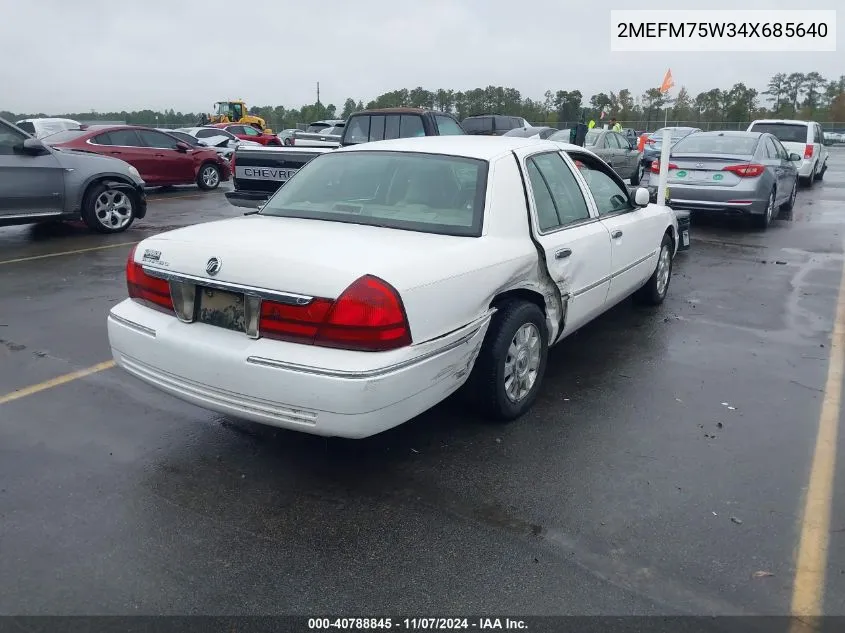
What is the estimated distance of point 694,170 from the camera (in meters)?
11.0

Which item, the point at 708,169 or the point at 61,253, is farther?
the point at 708,169

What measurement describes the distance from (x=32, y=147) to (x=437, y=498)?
835cm

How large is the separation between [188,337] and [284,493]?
865 millimetres

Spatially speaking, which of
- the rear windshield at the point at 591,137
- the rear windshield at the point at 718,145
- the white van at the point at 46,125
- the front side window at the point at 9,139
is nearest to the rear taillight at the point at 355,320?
the front side window at the point at 9,139

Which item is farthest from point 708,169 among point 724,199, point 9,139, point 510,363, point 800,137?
point 9,139

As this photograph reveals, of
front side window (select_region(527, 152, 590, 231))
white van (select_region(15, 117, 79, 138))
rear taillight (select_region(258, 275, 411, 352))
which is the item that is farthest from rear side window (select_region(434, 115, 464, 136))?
white van (select_region(15, 117, 79, 138))

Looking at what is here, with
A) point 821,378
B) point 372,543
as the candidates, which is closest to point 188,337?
point 372,543

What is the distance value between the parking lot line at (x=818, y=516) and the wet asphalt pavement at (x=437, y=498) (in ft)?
0.14

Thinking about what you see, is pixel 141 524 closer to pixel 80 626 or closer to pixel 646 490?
pixel 80 626

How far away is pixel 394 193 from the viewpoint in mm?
4215

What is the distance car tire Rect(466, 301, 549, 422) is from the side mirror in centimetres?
785

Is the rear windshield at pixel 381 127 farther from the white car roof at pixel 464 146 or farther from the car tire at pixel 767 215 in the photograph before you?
the white car roof at pixel 464 146

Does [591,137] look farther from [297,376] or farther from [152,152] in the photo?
[297,376]

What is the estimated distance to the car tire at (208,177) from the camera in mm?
17203
